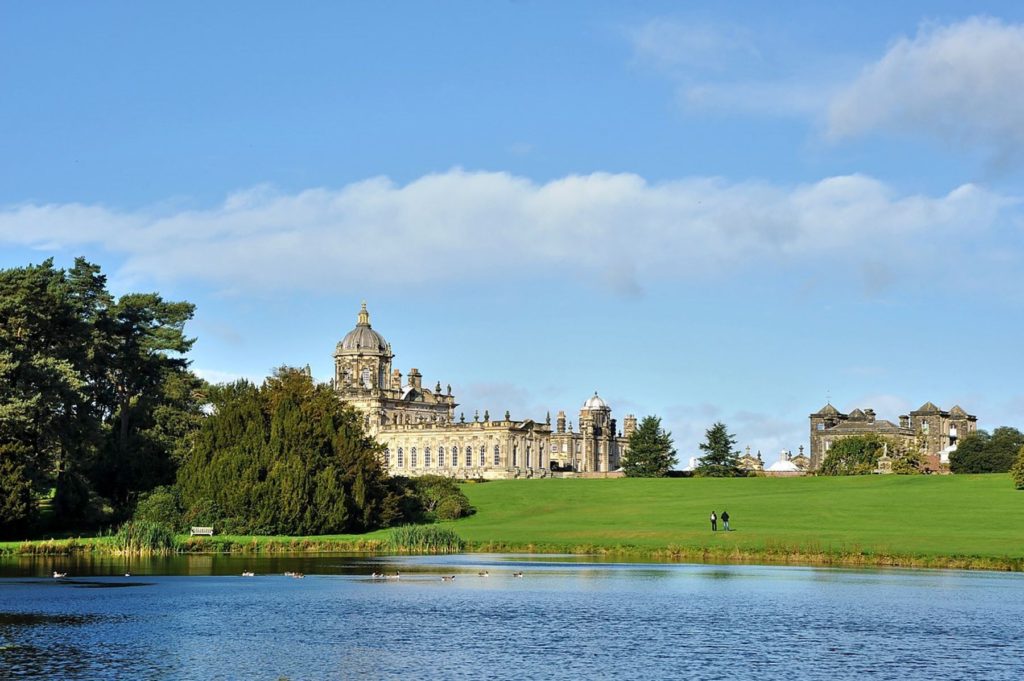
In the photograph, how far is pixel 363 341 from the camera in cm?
17575

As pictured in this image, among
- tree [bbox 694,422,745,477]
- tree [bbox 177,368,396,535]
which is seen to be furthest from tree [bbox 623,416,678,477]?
tree [bbox 177,368,396,535]

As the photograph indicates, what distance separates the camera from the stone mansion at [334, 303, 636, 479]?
16162 centimetres

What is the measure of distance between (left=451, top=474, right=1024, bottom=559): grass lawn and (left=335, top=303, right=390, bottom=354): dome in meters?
58.7

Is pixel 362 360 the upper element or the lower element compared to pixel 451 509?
upper

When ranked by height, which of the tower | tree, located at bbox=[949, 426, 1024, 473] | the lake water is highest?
the tower

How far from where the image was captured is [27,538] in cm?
7225

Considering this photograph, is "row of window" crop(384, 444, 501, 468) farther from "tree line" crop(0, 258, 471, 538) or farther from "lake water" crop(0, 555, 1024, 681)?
"lake water" crop(0, 555, 1024, 681)

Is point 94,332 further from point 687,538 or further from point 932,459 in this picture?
point 932,459

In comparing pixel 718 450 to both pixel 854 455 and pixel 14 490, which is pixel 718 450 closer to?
pixel 854 455

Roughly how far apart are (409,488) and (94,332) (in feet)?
76.7

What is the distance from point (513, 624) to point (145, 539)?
33.2 m

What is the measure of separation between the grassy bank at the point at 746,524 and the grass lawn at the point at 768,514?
0.27ft

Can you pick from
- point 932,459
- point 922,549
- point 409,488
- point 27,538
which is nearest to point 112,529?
point 27,538

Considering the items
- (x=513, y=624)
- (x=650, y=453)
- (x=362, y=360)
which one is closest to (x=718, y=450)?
(x=650, y=453)
